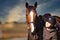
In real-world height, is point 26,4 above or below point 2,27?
above

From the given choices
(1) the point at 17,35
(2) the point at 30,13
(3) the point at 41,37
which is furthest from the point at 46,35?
(1) the point at 17,35

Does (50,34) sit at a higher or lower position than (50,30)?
lower

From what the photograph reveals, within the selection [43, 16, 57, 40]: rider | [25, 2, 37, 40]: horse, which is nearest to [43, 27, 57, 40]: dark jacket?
[43, 16, 57, 40]: rider

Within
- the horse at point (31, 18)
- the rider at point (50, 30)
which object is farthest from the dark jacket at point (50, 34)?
the horse at point (31, 18)

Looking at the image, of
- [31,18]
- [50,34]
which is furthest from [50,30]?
[31,18]

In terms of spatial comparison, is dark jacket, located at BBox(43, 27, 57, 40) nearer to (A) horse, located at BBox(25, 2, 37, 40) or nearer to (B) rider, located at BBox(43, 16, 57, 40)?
(B) rider, located at BBox(43, 16, 57, 40)

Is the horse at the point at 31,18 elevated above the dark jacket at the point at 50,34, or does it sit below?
above

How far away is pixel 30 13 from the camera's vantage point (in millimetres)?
6406

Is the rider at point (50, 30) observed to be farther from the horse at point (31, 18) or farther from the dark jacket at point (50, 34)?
the horse at point (31, 18)

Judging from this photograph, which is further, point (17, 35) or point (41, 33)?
point (17, 35)

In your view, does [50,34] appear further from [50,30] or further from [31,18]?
[31,18]

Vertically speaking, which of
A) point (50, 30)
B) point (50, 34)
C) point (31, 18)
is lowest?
point (50, 34)

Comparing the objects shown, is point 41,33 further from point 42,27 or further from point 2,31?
point 2,31

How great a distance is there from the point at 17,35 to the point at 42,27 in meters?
2.06
